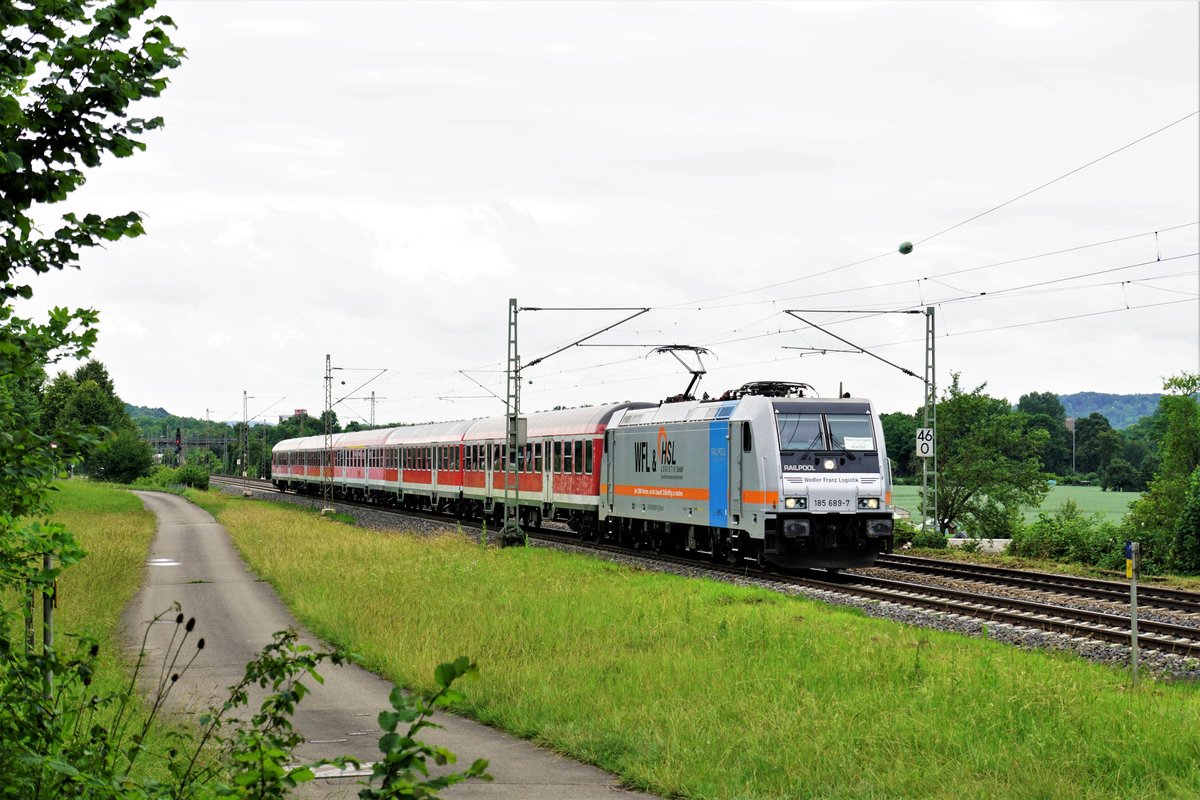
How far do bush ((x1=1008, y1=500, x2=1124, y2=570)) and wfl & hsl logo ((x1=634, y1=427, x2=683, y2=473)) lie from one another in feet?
31.9

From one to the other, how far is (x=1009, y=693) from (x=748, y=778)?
3427 millimetres

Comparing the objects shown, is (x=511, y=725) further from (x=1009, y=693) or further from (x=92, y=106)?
(x=92, y=106)

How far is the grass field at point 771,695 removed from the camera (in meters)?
8.55

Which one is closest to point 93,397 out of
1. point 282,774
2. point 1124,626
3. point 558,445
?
point 558,445

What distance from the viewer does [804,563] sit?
917 inches

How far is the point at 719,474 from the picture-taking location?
82.2 ft

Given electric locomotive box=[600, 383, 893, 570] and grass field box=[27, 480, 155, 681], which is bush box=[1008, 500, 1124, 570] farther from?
grass field box=[27, 480, 155, 681]

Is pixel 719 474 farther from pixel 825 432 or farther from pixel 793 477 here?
pixel 825 432

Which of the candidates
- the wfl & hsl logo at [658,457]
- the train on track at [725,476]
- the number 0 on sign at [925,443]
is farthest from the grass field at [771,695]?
the number 0 on sign at [925,443]

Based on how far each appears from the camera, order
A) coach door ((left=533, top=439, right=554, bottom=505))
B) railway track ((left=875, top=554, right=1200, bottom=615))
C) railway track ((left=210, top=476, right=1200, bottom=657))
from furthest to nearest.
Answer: coach door ((left=533, top=439, right=554, bottom=505)) → railway track ((left=875, top=554, right=1200, bottom=615)) → railway track ((left=210, top=476, right=1200, bottom=657))

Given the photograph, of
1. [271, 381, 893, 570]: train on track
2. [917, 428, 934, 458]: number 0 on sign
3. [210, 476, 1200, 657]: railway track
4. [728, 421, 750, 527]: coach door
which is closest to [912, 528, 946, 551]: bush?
[917, 428, 934, 458]: number 0 on sign

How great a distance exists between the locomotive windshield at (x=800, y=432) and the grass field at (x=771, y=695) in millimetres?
4352

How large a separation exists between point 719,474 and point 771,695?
14.1m

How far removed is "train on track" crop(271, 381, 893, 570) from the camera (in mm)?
23094
